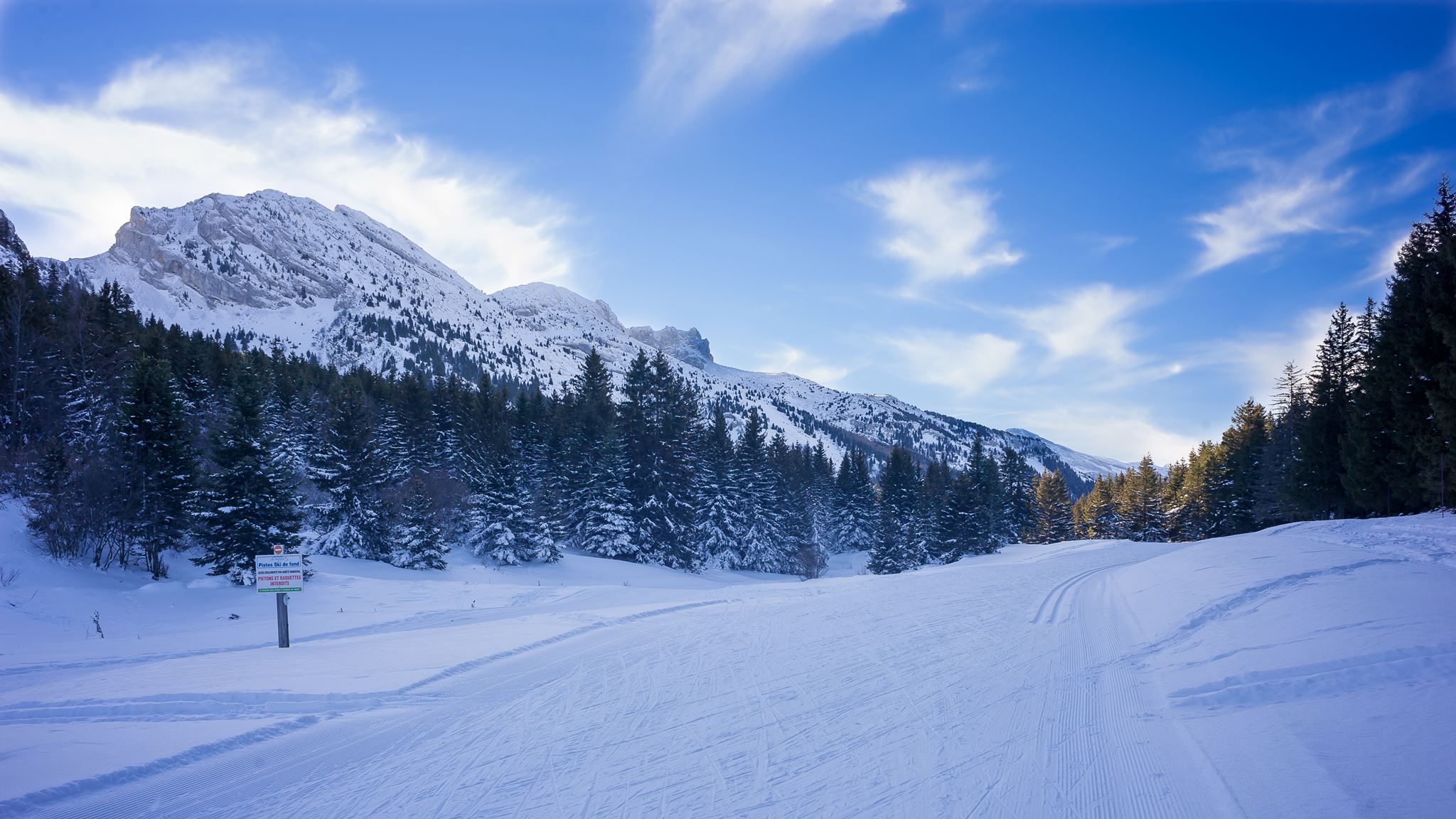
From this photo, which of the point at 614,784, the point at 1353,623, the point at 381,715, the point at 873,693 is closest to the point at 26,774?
the point at 381,715

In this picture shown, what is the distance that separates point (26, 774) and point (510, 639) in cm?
570

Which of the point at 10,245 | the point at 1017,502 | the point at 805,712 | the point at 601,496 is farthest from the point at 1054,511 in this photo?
the point at 10,245

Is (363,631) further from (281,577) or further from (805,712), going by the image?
(805,712)

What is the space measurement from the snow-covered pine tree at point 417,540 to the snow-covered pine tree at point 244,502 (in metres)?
5.74

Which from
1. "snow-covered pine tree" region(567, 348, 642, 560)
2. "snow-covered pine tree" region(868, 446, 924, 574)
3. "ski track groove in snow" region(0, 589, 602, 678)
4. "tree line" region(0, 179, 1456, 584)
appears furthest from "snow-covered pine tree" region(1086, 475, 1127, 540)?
"ski track groove in snow" region(0, 589, 602, 678)

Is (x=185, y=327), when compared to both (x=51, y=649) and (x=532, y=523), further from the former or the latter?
(x=51, y=649)

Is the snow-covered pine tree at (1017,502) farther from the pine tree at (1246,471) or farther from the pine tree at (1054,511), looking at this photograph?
the pine tree at (1246,471)

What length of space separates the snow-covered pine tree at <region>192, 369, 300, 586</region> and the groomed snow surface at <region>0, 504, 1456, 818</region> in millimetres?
8057

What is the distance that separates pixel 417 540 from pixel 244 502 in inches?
303

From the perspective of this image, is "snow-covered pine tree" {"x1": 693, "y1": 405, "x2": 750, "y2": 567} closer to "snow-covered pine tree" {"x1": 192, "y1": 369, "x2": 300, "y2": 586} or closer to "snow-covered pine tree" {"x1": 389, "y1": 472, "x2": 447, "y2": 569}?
"snow-covered pine tree" {"x1": 389, "y1": 472, "x2": 447, "y2": 569}

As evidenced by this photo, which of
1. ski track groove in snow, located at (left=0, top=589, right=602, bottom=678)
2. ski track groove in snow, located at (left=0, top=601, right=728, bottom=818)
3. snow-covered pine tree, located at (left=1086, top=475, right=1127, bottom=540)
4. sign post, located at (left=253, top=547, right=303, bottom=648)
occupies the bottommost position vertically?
snow-covered pine tree, located at (left=1086, top=475, right=1127, bottom=540)

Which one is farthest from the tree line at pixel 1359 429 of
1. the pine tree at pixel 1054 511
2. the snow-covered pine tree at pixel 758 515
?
the snow-covered pine tree at pixel 758 515

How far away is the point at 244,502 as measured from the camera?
19.7 meters

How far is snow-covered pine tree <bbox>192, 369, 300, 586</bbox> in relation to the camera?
767 inches
